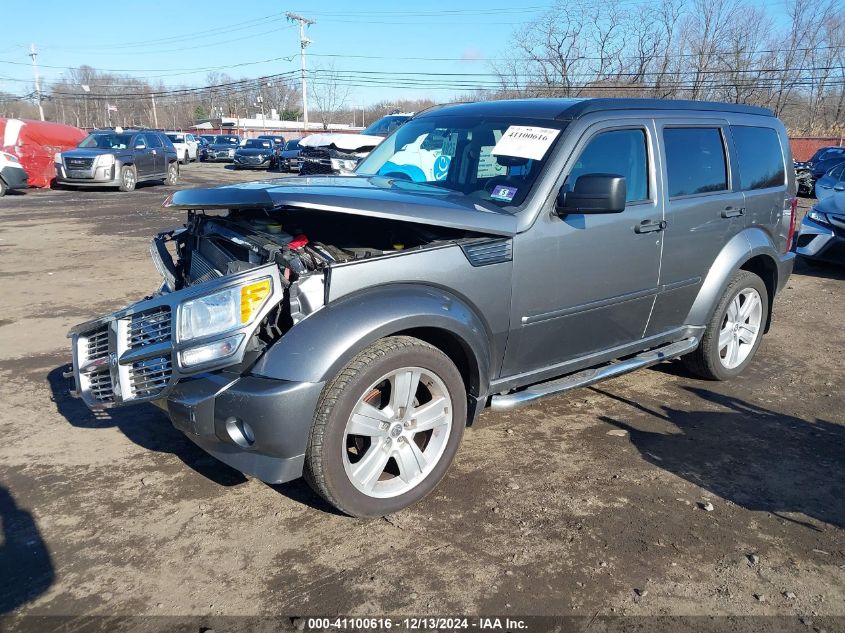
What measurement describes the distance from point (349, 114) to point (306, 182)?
106 m

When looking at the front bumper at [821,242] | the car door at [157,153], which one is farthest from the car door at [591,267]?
the car door at [157,153]

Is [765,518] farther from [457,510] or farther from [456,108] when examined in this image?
[456,108]

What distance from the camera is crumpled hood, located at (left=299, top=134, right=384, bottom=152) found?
16625 millimetres

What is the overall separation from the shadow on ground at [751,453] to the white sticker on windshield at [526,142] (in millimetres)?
1848

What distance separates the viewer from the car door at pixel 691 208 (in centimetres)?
421

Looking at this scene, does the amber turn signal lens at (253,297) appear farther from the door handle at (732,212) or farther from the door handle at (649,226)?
the door handle at (732,212)

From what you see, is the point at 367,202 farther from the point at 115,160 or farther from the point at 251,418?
the point at 115,160

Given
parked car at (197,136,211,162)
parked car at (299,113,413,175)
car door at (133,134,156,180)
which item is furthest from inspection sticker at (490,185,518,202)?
parked car at (197,136,211,162)

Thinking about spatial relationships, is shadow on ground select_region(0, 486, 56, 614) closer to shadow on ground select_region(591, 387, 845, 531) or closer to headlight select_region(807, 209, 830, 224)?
shadow on ground select_region(591, 387, 845, 531)

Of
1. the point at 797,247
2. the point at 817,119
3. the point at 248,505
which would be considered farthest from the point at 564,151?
the point at 817,119

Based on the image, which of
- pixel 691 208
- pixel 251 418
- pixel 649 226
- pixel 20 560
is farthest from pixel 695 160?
pixel 20 560

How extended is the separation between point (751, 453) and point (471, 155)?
2.48 m

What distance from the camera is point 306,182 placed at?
3.73 m

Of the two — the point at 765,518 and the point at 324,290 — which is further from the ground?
the point at 324,290
